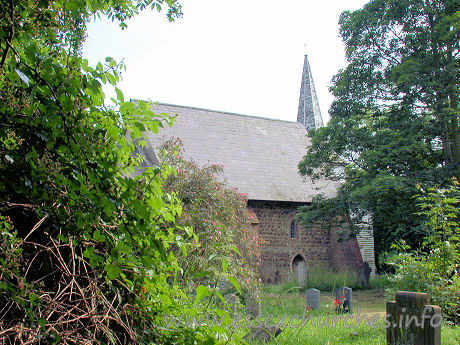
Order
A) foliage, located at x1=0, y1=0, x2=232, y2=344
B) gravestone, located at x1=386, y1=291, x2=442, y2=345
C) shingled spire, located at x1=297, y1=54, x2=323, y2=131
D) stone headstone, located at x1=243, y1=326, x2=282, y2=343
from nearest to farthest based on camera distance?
foliage, located at x1=0, y1=0, x2=232, y2=344
gravestone, located at x1=386, y1=291, x2=442, y2=345
stone headstone, located at x1=243, y1=326, x2=282, y2=343
shingled spire, located at x1=297, y1=54, x2=323, y2=131

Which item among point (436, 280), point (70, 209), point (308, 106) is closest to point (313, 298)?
point (436, 280)

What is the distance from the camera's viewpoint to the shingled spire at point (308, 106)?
35.4 metres

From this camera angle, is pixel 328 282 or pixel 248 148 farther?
pixel 248 148

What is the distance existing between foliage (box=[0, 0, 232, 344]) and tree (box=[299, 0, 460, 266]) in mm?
13508

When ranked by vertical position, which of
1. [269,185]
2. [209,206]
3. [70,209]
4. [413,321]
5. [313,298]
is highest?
[269,185]

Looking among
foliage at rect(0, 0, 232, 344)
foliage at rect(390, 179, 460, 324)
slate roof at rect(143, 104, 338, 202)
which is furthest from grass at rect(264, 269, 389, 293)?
foliage at rect(0, 0, 232, 344)

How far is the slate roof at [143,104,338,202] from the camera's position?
23234mm

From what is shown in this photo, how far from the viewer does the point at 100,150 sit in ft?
7.91

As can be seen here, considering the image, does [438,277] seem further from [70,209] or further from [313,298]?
[70,209]

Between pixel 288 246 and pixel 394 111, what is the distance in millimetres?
9436

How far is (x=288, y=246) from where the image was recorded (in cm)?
2355

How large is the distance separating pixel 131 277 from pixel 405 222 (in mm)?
15845

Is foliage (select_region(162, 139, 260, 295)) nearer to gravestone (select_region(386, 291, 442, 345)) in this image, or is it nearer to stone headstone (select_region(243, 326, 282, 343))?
stone headstone (select_region(243, 326, 282, 343))

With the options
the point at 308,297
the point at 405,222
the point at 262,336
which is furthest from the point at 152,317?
the point at 405,222
